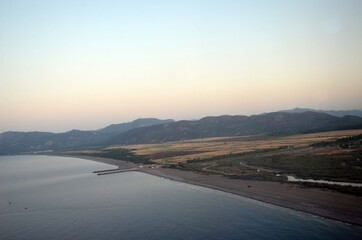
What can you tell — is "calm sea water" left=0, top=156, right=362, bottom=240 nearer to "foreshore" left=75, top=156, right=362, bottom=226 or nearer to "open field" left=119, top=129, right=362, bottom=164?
"foreshore" left=75, top=156, right=362, bottom=226

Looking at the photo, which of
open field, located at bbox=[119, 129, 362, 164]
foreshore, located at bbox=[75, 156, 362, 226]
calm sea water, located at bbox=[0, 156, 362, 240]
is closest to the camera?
calm sea water, located at bbox=[0, 156, 362, 240]

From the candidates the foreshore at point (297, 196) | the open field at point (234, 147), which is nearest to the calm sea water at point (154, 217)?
the foreshore at point (297, 196)

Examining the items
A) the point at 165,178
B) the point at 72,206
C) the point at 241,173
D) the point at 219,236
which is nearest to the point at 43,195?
the point at 72,206

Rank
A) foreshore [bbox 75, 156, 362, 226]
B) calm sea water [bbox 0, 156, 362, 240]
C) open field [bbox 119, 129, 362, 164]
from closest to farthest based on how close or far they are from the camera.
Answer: calm sea water [bbox 0, 156, 362, 240], foreshore [bbox 75, 156, 362, 226], open field [bbox 119, 129, 362, 164]

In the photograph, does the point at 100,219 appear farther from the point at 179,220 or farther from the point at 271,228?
the point at 271,228

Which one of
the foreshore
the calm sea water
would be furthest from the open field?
the calm sea water

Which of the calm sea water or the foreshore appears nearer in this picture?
the calm sea water

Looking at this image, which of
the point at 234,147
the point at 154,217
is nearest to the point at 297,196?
the point at 154,217
